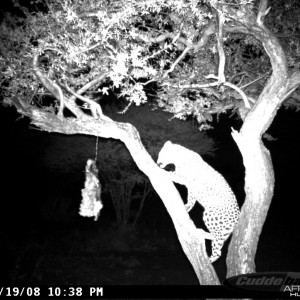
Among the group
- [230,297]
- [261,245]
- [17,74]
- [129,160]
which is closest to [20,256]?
[129,160]

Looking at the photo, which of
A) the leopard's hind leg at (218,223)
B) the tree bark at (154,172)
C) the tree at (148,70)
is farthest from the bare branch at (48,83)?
the leopard's hind leg at (218,223)

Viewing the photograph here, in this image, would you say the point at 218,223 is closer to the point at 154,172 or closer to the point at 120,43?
the point at 154,172

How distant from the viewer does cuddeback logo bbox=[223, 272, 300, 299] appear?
485 cm

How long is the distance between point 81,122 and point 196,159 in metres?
1.91

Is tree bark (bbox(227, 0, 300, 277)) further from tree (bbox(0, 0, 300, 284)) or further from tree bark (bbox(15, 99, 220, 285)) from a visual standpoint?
tree bark (bbox(15, 99, 220, 285))

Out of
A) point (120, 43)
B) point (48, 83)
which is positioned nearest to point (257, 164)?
point (120, 43)

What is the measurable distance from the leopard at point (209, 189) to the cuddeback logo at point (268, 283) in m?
0.49

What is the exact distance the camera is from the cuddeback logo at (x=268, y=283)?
4.85 meters

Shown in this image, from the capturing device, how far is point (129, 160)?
1448 centimetres

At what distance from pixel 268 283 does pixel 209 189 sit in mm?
1593

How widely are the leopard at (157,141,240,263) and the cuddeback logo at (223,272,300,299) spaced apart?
19.2 inches

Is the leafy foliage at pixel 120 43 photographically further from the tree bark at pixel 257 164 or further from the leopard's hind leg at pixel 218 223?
→ the leopard's hind leg at pixel 218 223

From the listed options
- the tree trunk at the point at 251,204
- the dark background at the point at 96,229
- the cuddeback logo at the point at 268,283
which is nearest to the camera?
the cuddeback logo at the point at 268,283

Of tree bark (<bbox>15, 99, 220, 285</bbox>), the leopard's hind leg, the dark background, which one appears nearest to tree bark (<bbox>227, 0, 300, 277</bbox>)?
the leopard's hind leg
